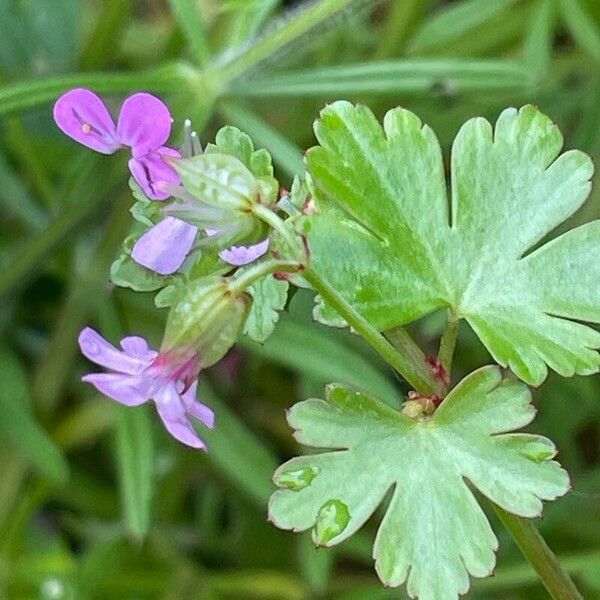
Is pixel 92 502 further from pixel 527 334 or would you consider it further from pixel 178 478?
pixel 527 334

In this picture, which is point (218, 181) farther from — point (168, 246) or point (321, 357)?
point (321, 357)

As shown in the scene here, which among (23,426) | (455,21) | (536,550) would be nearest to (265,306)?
(536,550)

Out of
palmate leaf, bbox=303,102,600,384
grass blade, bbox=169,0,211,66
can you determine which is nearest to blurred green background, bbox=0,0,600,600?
grass blade, bbox=169,0,211,66

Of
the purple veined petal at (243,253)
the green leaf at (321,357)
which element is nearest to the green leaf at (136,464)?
the green leaf at (321,357)

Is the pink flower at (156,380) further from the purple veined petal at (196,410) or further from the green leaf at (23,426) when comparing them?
the green leaf at (23,426)

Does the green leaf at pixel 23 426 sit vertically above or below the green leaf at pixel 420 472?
above

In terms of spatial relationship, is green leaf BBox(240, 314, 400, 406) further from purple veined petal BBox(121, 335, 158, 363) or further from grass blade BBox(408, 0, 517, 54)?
purple veined petal BBox(121, 335, 158, 363)
